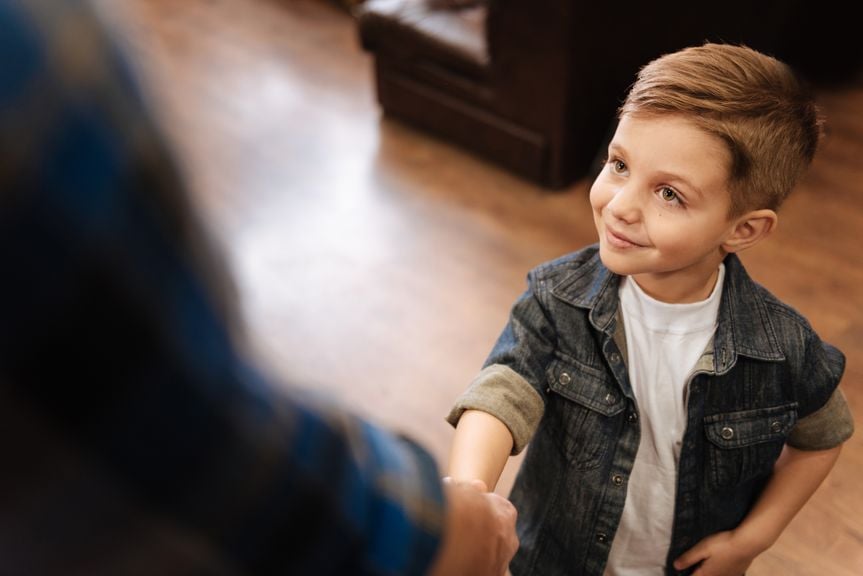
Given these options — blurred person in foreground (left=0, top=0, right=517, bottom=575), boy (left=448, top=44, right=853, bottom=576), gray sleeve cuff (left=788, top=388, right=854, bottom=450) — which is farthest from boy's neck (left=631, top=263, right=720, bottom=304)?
blurred person in foreground (left=0, top=0, right=517, bottom=575)

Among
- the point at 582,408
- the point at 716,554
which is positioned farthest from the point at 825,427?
the point at 582,408

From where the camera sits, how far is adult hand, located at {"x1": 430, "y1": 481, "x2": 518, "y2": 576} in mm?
615

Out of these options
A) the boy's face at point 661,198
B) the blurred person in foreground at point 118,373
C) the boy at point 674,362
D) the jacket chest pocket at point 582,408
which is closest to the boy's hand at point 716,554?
the boy at point 674,362

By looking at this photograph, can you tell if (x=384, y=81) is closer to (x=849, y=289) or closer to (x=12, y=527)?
(x=849, y=289)

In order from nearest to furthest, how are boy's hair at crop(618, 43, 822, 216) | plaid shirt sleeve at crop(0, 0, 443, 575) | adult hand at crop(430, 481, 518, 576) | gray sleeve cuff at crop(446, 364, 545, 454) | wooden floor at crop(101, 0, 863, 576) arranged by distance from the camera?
plaid shirt sleeve at crop(0, 0, 443, 575) → adult hand at crop(430, 481, 518, 576) → boy's hair at crop(618, 43, 822, 216) → gray sleeve cuff at crop(446, 364, 545, 454) → wooden floor at crop(101, 0, 863, 576)

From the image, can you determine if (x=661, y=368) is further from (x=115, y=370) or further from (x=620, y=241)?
(x=115, y=370)

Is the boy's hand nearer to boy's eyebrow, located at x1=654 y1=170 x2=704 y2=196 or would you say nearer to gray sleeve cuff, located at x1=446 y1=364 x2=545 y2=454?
gray sleeve cuff, located at x1=446 y1=364 x2=545 y2=454

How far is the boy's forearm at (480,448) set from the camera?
1.05 metres

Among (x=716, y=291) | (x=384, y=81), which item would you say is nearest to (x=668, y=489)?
(x=716, y=291)

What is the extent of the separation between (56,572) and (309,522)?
14 cm

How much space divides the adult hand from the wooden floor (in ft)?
3.13

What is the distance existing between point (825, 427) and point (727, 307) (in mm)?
240

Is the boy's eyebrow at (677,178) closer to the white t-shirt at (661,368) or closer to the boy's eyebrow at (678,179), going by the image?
the boy's eyebrow at (678,179)

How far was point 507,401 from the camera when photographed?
109 cm
